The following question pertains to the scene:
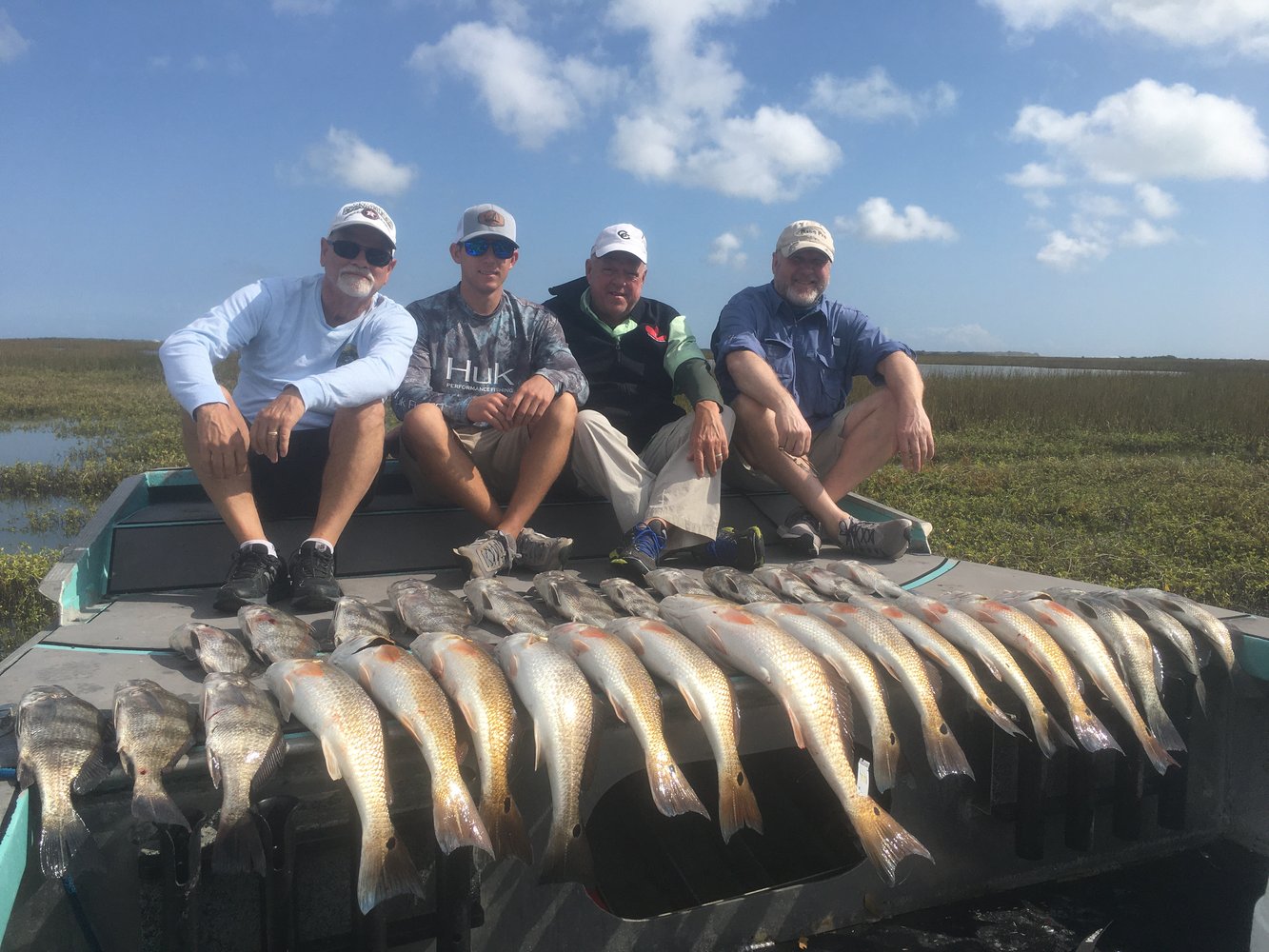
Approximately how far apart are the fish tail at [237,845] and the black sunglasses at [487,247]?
325 centimetres

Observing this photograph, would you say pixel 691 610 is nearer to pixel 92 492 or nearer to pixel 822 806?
pixel 822 806

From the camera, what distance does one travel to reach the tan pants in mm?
4438

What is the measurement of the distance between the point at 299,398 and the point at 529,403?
1023 millimetres

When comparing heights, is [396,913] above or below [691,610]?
below

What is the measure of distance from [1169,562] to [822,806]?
5706 millimetres

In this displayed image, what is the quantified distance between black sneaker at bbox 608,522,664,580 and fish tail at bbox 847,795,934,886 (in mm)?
A: 1806

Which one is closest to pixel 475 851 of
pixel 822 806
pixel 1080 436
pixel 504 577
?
pixel 822 806

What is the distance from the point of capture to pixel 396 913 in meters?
2.66

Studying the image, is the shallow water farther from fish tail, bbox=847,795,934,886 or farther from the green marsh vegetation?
fish tail, bbox=847,795,934,886

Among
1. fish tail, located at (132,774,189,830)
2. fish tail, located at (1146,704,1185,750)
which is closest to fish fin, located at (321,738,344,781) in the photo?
fish tail, located at (132,774,189,830)

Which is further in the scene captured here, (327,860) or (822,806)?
(822,806)

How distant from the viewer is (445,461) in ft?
14.0

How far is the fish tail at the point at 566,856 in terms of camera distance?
2178 millimetres

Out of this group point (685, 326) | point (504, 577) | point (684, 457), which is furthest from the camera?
point (685, 326)
